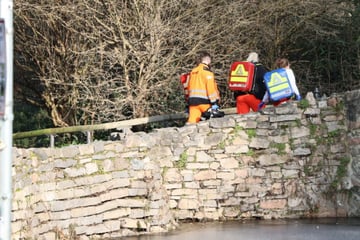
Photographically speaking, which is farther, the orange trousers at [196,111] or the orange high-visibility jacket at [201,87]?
the orange trousers at [196,111]

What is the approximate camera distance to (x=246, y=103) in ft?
45.9

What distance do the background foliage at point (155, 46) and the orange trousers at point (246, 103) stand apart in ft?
7.66

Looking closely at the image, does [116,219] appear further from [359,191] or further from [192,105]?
[359,191]

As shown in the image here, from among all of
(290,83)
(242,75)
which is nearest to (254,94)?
(242,75)

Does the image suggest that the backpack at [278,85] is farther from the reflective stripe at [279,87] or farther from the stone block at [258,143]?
the stone block at [258,143]

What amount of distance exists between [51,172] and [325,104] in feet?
16.1

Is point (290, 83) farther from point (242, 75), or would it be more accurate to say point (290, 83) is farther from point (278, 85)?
point (242, 75)

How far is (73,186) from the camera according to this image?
37.9 feet

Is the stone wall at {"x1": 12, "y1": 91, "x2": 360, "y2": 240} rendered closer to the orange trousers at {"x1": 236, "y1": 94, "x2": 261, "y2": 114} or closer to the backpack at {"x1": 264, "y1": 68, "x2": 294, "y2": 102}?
the backpack at {"x1": 264, "y1": 68, "x2": 294, "y2": 102}

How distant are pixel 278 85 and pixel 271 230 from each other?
2.67 metres

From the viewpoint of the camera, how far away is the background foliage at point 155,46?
15.8 meters

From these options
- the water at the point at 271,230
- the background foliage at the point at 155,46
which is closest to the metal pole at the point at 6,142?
the water at the point at 271,230

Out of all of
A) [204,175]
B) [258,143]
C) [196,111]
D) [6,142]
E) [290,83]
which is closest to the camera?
[6,142]

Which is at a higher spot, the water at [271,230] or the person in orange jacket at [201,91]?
the person in orange jacket at [201,91]
